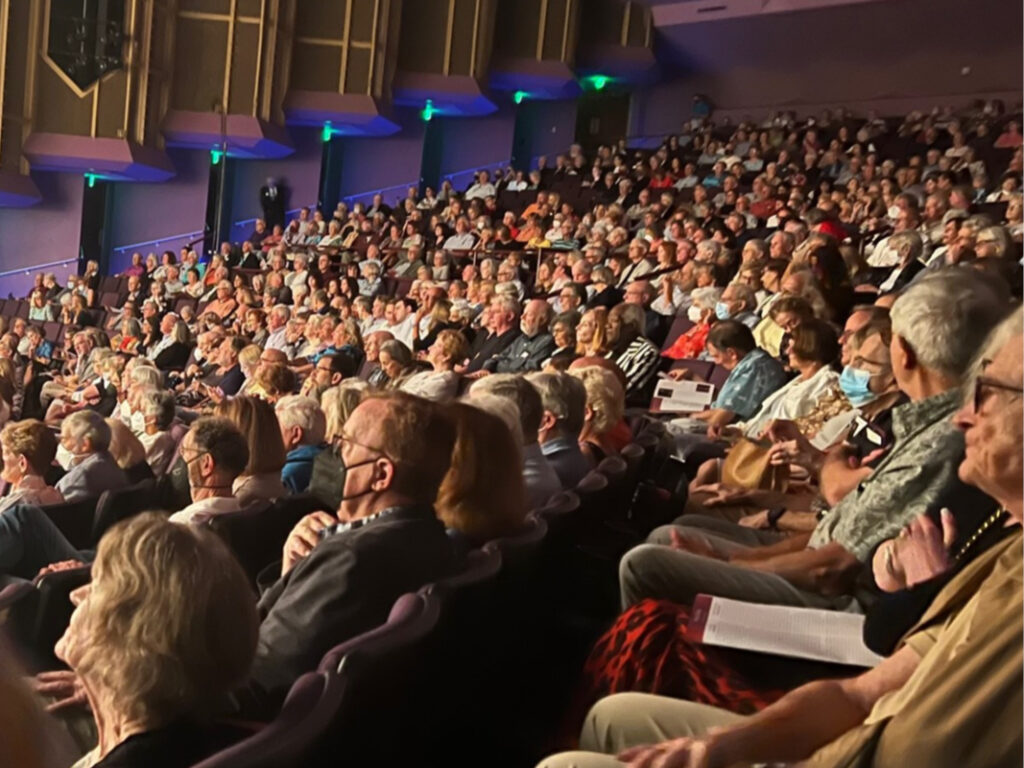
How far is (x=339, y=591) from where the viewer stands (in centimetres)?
136

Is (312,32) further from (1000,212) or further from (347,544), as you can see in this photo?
(347,544)

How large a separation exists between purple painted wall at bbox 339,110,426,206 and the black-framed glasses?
442 inches

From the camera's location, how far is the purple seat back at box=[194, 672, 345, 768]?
88 cm

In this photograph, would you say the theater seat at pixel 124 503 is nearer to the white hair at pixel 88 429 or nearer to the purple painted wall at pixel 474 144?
the white hair at pixel 88 429

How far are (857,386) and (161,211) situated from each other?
10.2m

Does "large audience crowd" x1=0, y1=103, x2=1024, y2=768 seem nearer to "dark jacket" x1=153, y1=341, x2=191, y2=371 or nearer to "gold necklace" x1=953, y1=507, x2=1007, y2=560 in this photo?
"gold necklace" x1=953, y1=507, x2=1007, y2=560

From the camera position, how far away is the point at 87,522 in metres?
2.47

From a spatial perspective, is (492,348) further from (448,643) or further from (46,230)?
(46,230)

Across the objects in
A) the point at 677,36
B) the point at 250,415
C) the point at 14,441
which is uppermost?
the point at 677,36

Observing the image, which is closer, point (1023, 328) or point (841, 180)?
point (1023, 328)

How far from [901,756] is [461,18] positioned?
10.5m

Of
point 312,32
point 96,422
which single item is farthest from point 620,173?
point 96,422

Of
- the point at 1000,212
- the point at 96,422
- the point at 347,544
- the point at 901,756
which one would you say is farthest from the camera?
the point at 1000,212

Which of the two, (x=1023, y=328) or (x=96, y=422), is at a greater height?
(x=1023, y=328)
